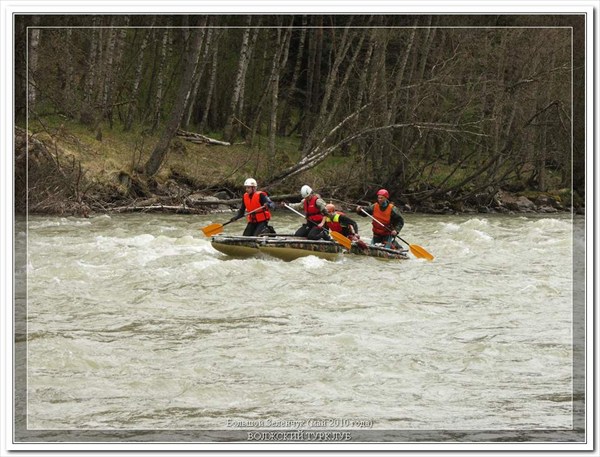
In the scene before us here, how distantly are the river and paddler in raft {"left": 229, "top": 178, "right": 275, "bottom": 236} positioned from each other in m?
0.98

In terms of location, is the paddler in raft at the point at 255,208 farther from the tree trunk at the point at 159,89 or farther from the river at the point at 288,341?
the tree trunk at the point at 159,89

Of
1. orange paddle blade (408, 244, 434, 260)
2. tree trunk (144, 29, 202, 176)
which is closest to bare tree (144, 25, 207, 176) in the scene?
tree trunk (144, 29, 202, 176)

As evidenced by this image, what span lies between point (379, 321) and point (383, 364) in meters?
1.96

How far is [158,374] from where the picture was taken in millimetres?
8016

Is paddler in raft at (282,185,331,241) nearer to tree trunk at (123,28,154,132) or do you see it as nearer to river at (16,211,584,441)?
river at (16,211,584,441)

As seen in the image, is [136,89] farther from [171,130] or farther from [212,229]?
[212,229]

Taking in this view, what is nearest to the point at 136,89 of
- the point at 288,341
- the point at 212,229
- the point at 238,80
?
the point at 238,80

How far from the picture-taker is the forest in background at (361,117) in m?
20.7

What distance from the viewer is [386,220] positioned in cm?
1515

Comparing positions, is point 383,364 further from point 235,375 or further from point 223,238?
point 223,238

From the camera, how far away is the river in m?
6.86

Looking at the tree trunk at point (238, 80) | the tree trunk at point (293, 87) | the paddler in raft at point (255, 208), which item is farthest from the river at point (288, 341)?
the tree trunk at point (293, 87)

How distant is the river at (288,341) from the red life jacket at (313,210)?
34.0 inches
